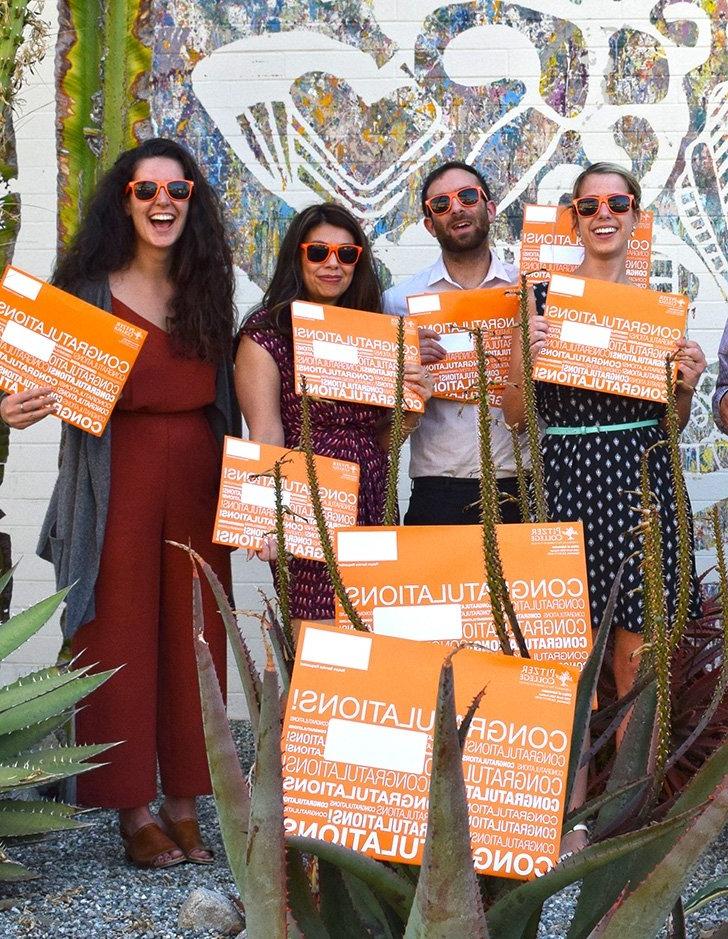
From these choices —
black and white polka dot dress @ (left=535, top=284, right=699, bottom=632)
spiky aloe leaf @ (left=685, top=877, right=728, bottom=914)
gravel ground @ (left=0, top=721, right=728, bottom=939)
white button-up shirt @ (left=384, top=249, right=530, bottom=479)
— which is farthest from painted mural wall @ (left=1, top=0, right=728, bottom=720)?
spiky aloe leaf @ (left=685, top=877, right=728, bottom=914)

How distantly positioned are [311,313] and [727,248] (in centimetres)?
232

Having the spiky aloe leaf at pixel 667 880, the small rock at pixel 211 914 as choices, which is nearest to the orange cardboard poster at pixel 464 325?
the small rock at pixel 211 914

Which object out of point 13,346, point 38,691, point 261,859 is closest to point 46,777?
point 38,691

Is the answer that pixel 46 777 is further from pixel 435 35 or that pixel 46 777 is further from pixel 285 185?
pixel 435 35

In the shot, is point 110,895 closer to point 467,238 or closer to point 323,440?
point 323,440

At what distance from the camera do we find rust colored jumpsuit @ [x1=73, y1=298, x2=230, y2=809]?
3555 mm

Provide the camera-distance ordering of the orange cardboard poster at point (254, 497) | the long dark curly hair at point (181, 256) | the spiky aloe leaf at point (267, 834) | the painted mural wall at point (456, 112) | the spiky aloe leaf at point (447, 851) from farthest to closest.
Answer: the painted mural wall at point (456, 112)
the long dark curly hair at point (181, 256)
the orange cardboard poster at point (254, 497)
the spiky aloe leaf at point (267, 834)
the spiky aloe leaf at point (447, 851)

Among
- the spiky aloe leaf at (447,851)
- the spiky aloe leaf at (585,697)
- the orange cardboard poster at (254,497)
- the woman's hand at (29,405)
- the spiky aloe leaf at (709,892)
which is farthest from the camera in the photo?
the woman's hand at (29,405)

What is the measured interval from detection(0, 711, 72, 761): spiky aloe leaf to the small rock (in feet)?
1.86

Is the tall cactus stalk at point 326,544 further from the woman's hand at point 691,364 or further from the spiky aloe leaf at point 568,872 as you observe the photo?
the woman's hand at point 691,364

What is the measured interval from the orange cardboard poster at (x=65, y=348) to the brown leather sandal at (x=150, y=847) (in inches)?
45.1

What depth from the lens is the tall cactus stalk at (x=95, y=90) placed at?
13.8 feet

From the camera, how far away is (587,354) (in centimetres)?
321

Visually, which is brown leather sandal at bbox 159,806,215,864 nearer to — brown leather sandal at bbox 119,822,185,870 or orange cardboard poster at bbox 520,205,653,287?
brown leather sandal at bbox 119,822,185,870
